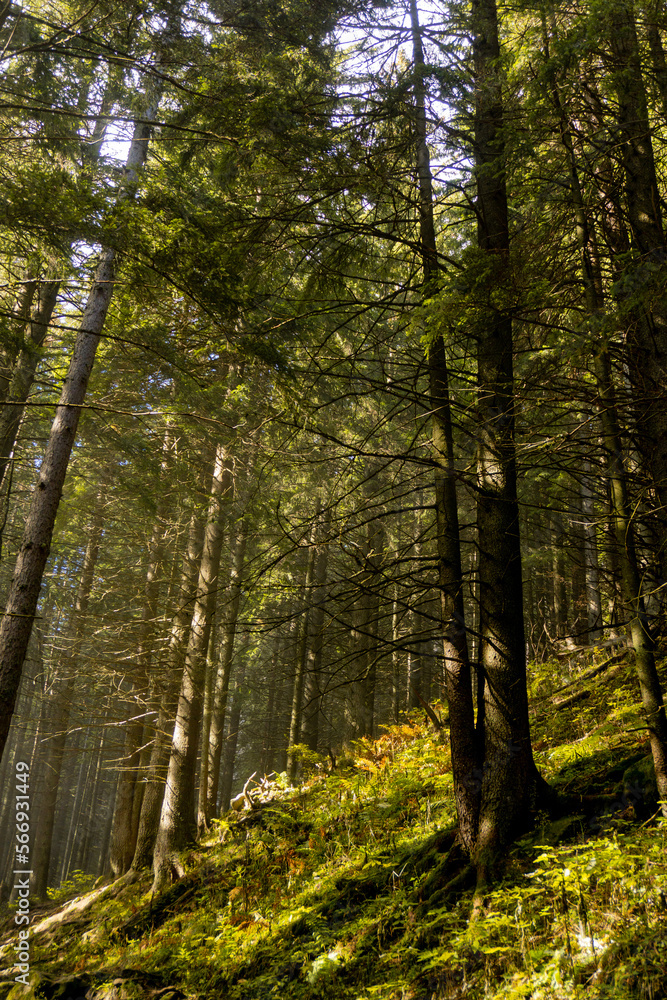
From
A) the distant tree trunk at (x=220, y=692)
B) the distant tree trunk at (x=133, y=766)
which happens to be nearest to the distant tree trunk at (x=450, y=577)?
the distant tree trunk at (x=220, y=692)

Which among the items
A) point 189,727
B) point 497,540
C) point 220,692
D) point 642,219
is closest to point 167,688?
point 189,727

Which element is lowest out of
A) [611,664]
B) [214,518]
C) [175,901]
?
[175,901]

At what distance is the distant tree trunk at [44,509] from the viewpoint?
649 centimetres

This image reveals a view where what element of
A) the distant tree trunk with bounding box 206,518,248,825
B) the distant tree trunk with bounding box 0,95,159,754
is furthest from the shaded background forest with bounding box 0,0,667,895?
the distant tree trunk with bounding box 206,518,248,825

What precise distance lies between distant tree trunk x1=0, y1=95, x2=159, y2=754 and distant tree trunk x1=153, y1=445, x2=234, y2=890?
2.45 metres

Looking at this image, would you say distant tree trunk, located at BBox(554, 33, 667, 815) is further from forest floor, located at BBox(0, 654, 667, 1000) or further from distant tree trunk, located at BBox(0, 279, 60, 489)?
distant tree trunk, located at BBox(0, 279, 60, 489)

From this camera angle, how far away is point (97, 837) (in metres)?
38.0

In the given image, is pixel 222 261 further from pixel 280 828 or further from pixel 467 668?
pixel 280 828

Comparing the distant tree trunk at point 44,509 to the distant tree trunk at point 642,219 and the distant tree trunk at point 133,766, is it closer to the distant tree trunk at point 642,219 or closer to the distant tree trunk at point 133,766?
the distant tree trunk at point 133,766

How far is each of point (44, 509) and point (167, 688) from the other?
15.9ft

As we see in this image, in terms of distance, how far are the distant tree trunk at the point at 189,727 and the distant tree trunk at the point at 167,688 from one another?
0.93 feet

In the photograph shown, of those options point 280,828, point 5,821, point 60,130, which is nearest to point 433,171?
point 60,130

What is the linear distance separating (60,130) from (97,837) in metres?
43.2

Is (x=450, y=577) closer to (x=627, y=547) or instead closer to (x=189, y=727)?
(x=627, y=547)
